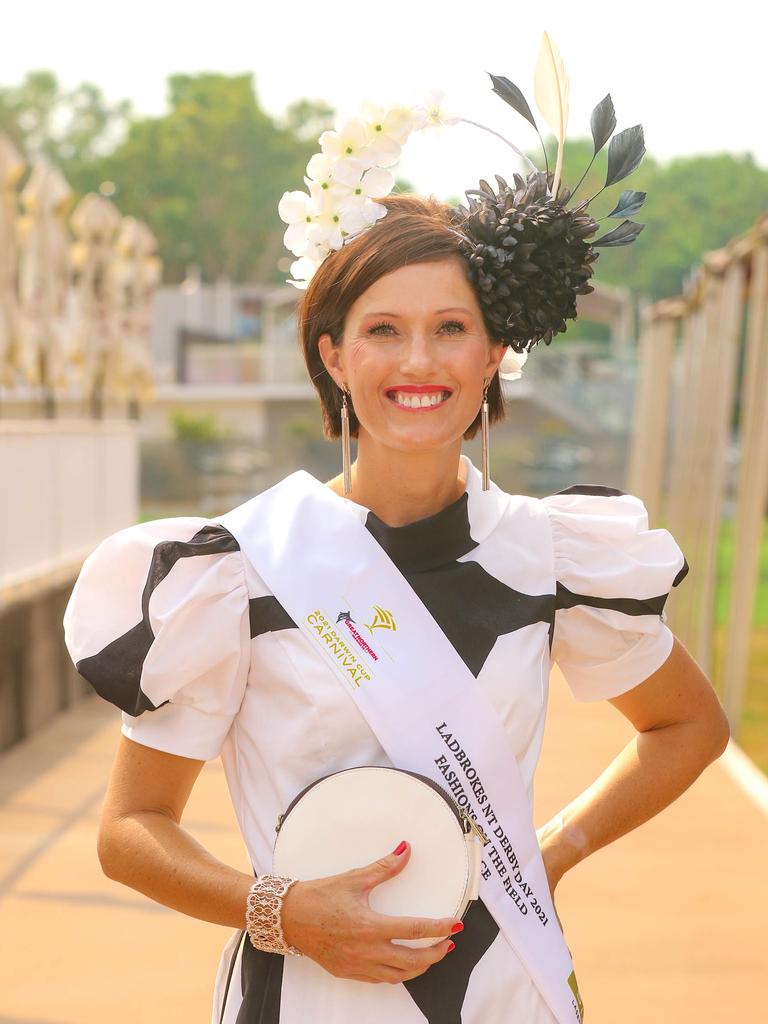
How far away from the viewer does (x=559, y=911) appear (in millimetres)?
4879

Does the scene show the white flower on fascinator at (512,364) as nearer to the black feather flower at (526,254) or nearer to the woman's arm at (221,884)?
the black feather flower at (526,254)

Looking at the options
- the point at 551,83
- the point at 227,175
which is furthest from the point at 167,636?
the point at 227,175

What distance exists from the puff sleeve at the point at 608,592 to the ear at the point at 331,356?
1.12 ft

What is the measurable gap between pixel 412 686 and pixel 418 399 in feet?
1.19

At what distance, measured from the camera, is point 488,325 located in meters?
1.98

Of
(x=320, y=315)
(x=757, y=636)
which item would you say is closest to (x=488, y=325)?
(x=320, y=315)

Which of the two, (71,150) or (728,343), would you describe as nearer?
(728,343)

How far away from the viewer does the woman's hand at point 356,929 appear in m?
1.69

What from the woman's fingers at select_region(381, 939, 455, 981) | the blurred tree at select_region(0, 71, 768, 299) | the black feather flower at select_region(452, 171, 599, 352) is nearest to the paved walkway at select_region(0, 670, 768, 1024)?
the woman's fingers at select_region(381, 939, 455, 981)

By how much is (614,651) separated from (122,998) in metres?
2.50

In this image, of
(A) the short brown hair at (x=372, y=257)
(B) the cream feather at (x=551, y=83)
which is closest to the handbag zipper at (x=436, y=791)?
(A) the short brown hair at (x=372, y=257)

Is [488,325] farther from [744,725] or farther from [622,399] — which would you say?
[622,399]

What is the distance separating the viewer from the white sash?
1859 mm

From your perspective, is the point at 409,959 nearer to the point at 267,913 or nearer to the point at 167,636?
the point at 267,913
